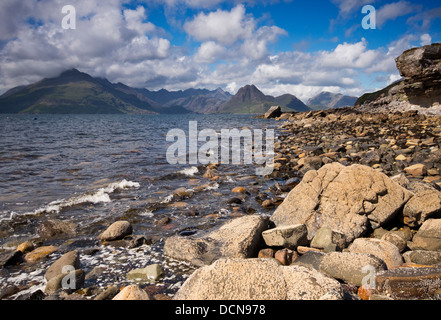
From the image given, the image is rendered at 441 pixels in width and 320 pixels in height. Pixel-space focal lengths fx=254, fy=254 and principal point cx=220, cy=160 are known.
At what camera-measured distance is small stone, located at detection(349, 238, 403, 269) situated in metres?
4.62

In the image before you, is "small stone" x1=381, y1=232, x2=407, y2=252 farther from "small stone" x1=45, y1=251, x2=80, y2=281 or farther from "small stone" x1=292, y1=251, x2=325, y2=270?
"small stone" x1=45, y1=251, x2=80, y2=281

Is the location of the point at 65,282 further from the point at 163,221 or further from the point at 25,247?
the point at 163,221

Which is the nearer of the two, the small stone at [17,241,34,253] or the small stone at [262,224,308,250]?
the small stone at [262,224,308,250]

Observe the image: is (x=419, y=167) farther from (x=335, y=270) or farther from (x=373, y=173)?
(x=335, y=270)

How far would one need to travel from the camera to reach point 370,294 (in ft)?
12.2

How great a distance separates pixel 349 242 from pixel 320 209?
1161 mm

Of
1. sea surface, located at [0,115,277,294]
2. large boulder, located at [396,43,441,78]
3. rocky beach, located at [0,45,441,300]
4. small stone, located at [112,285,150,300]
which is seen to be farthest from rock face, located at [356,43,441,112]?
small stone, located at [112,285,150,300]

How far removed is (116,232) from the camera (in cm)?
654

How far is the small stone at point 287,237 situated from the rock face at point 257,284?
184 centimetres

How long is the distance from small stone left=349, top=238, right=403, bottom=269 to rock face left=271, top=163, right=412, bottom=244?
0.68 metres

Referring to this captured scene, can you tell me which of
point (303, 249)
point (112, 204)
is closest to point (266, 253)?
point (303, 249)

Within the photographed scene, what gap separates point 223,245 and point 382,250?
10.0 ft

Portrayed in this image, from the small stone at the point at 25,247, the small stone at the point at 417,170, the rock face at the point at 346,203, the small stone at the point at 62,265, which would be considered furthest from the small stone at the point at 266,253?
the small stone at the point at 417,170

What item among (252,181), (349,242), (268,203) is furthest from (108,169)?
(349,242)
